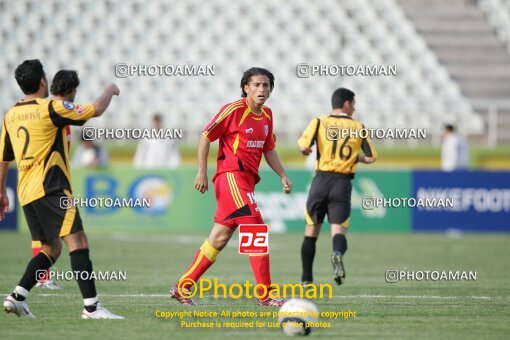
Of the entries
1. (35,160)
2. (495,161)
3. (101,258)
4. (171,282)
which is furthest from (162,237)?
(35,160)

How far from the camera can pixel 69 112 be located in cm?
826

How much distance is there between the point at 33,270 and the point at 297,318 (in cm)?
244

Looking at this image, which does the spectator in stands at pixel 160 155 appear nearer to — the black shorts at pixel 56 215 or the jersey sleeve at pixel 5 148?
the jersey sleeve at pixel 5 148

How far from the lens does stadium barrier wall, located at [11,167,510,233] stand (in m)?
21.4

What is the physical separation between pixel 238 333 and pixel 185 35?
2117 cm

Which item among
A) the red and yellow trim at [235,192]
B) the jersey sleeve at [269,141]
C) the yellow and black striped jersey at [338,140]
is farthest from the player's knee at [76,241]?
the yellow and black striped jersey at [338,140]

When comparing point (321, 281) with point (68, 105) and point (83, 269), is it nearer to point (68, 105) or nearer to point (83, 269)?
point (83, 269)

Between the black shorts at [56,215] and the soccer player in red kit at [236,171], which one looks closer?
the black shorts at [56,215]

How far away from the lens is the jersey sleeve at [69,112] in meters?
8.24

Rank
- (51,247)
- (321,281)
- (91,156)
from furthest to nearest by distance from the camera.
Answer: (91,156) → (321,281) → (51,247)

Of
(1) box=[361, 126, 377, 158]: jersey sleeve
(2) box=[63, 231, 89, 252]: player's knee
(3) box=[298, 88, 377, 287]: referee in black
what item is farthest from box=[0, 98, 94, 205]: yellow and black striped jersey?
(1) box=[361, 126, 377, 158]: jersey sleeve

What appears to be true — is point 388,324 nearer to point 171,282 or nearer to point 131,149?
point 171,282

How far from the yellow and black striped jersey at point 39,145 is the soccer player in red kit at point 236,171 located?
4.52ft

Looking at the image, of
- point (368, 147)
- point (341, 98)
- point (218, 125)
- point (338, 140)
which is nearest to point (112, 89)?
point (218, 125)
